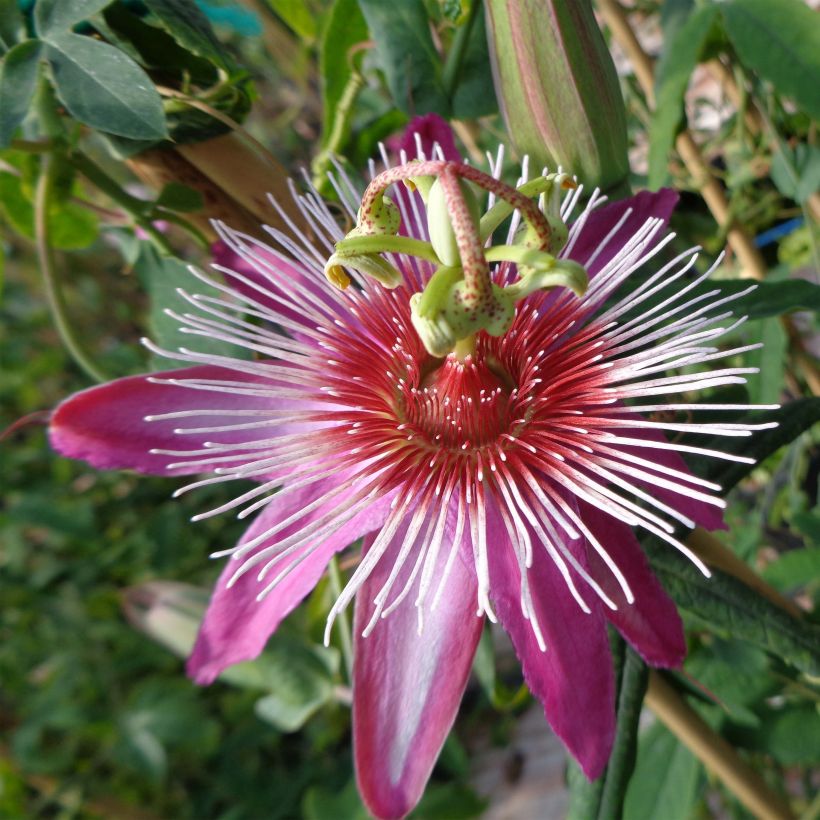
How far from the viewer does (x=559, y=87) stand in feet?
1.61

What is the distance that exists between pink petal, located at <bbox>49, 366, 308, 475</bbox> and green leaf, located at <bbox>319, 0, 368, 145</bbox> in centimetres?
30

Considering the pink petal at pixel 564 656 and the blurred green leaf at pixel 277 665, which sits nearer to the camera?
the pink petal at pixel 564 656

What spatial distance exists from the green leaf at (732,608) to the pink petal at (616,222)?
0.62 feet

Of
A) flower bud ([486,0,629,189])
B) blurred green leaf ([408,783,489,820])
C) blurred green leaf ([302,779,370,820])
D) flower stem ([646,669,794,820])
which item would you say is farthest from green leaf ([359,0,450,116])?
blurred green leaf ([408,783,489,820])

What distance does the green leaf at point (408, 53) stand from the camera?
0.61 meters

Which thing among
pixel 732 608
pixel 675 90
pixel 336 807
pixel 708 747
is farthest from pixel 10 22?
pixel 336 807

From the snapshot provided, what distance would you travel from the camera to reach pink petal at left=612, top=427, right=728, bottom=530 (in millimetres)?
467

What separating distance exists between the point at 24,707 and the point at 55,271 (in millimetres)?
1176

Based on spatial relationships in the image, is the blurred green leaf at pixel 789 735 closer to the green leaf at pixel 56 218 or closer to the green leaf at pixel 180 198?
the green leaf at pixel 180 198

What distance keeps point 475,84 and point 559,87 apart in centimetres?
17

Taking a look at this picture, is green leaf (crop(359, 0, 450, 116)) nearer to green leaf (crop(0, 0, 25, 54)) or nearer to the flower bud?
the flower bud

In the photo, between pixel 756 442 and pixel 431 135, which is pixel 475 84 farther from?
pixel 756 442

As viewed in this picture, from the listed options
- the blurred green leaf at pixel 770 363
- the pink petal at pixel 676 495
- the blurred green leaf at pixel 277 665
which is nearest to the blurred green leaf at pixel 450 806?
the blurred green leaf at pixel 277 665

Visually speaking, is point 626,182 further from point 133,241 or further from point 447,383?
point 133,241
